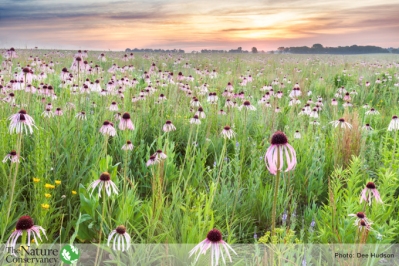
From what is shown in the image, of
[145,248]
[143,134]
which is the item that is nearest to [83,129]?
[143,134]

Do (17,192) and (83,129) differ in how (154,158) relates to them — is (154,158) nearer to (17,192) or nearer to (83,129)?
(17,192)

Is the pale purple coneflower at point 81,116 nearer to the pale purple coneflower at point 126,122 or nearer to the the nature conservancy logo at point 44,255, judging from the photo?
the pale purple coneflower at point 126,122

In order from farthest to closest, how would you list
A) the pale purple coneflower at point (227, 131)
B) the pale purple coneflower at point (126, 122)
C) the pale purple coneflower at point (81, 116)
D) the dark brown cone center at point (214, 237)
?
the pale purple coneflower at point (81, 116)
the pale purple coneflower at point (227, 131)
the pale purple coneflower at point (126, 122)
the dark brown cone center at point (214, 237)

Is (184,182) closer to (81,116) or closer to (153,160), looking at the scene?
(153,160)

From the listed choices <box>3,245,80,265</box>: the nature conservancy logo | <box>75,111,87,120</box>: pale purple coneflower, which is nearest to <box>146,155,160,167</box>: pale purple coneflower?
<box>3,245,80,265</box>: the nature conservancy logo

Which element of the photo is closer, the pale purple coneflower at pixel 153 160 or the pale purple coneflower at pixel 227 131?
the pale purple coneflower at pixel 153 160

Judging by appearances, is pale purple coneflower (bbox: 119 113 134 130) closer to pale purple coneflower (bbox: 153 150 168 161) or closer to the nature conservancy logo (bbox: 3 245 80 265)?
pale purple coneflower (bbox: 153 150 168 161)

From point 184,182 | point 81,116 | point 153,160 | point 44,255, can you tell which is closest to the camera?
point 44,255

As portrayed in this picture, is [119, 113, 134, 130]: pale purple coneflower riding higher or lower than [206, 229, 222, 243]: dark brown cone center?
higher

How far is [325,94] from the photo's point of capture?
7305 mm

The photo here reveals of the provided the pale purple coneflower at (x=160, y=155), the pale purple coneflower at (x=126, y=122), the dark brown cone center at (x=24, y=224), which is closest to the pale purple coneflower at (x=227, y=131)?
the pale purple coneflower at (x=160, y=155)

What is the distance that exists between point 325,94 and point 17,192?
6246 millimetres

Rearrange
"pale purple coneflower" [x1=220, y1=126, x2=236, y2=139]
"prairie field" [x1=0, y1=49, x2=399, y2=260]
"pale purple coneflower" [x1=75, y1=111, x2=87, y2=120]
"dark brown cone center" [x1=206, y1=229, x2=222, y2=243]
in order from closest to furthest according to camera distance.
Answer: "dark brown cone center" [x1=206, y1=229, x2=222, y2=243] < "prairie field" [x1=0, y1=49, x2=399, y2=260] < "pale purple coneflower" [x1=220, y1=126, x2=236, y2=139] < "pale purple coneflower" [x1=75, y1=111, x2=87, y2=120]

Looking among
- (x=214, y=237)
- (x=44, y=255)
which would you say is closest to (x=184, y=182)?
(x=44, y=255)
